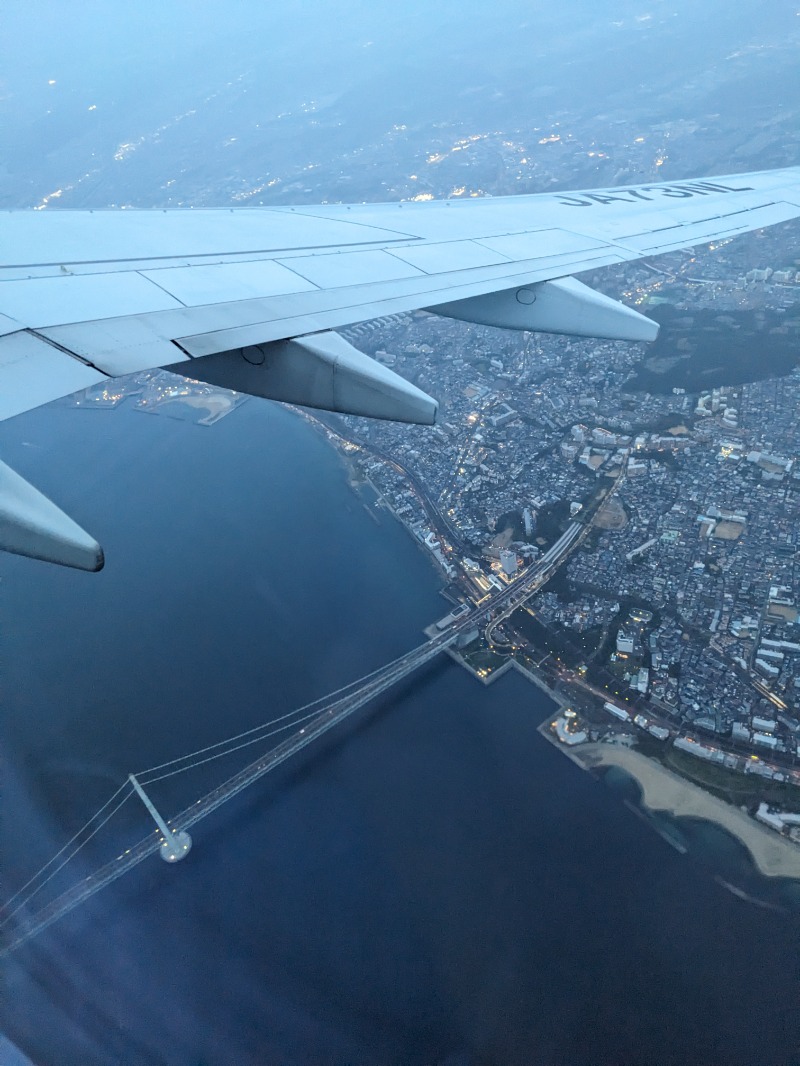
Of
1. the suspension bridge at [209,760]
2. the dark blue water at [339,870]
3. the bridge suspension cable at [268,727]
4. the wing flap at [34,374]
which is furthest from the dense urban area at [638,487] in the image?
the wing flap at [34,374]

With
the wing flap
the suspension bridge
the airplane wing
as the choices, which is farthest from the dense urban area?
the wing flap

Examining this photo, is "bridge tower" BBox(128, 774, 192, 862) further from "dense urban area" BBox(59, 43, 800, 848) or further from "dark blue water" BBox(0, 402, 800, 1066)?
"dense urban area" BBox(59, 43, 800, 848)

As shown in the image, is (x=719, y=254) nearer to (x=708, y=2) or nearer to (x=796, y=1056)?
(x=796, y=1056)

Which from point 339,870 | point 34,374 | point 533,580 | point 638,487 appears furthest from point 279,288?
point 638,487

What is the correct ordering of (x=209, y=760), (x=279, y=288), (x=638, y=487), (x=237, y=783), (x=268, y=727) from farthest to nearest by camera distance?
(x=638, y=487) < (x=268, y=727) < (x=209, y=760) < (x=237, y=783) < (x=279, y=288)

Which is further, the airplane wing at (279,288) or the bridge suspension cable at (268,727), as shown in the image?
the bridge suspension cable at (268,727)

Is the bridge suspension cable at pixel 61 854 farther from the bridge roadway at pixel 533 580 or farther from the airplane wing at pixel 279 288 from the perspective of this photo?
the airplane wing at pixel 279 288

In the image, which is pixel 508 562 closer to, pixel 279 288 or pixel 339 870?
pixel 339 870
